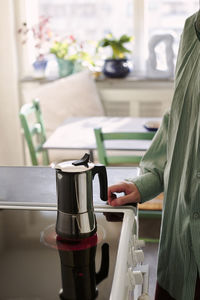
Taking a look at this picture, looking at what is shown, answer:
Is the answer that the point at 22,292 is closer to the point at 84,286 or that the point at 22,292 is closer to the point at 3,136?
the point at 84,286

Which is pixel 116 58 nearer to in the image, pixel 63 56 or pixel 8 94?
pixel 63 56

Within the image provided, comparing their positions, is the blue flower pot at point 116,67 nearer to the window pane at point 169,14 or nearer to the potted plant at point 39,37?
the window pane at point 169,14

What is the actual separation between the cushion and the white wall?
33 cm

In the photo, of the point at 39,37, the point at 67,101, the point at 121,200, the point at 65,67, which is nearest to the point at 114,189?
the point at 121,200

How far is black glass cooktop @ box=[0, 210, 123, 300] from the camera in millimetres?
1006

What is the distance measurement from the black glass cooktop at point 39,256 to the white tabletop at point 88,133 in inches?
64.3

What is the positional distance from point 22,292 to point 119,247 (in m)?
0.26

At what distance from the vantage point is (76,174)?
1.17 m

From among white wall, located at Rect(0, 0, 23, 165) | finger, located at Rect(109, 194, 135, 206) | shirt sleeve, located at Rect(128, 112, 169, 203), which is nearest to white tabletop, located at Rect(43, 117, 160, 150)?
white wall, located at Rect(0, 0, 23, 165)

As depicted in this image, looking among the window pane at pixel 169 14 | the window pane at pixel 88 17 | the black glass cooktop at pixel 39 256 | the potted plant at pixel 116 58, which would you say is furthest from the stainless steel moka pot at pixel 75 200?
the window pane at pixel 88 17

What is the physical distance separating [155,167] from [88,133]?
1837 mm

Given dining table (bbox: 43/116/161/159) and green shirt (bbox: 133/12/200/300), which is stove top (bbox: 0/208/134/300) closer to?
green shirt (bbox: 133/12/200/300)

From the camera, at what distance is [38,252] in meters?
1.17

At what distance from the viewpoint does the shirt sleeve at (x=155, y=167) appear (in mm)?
1420
